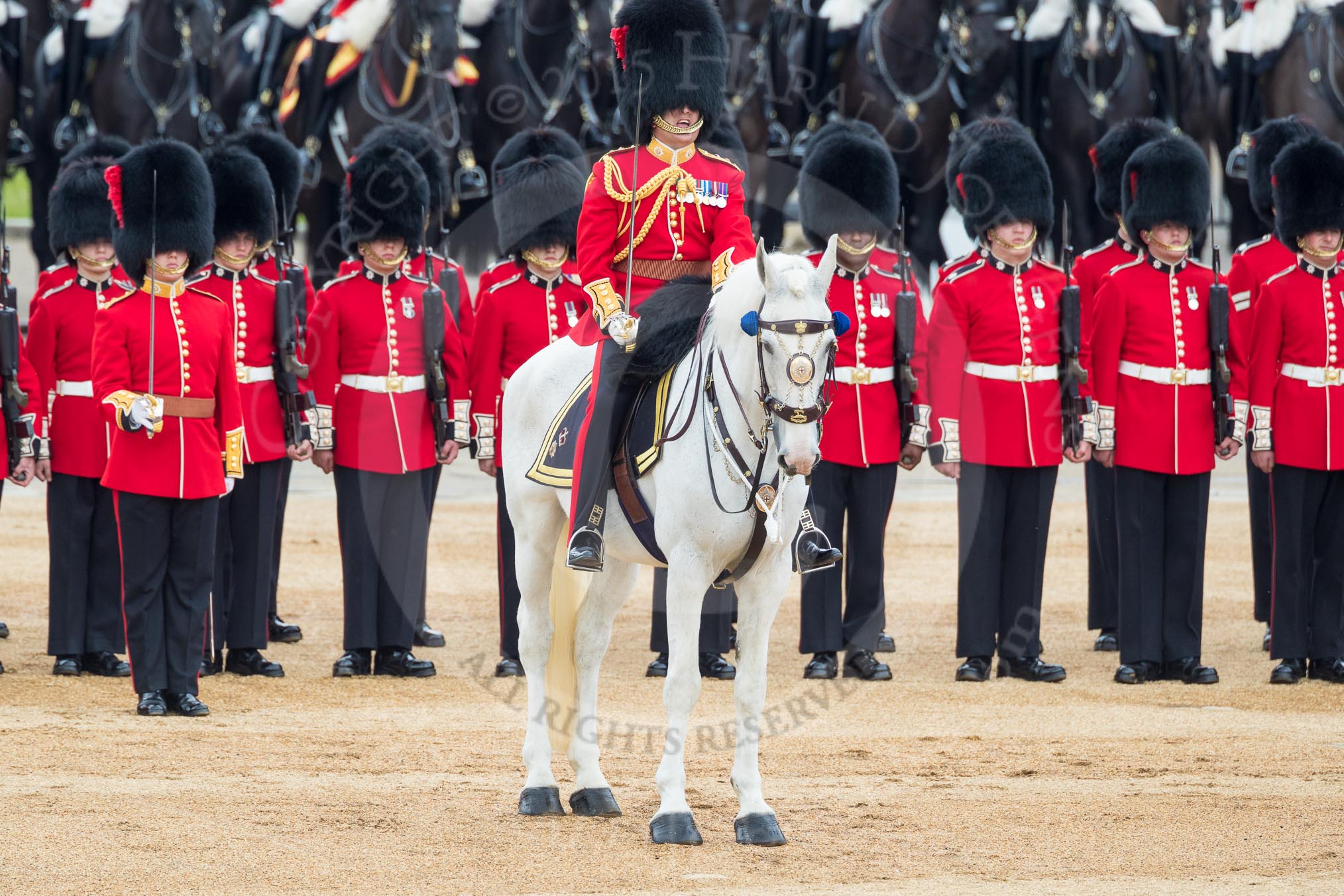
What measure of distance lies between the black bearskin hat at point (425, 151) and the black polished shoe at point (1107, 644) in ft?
9.37

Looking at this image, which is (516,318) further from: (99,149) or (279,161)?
(99,149)

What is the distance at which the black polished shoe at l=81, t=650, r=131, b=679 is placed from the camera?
266 inches

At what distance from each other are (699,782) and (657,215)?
1402 millimetres

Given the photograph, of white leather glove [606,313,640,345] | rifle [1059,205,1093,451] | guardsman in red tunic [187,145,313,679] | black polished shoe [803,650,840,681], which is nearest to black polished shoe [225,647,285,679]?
guardsman in red tunic [187,145,313,679]

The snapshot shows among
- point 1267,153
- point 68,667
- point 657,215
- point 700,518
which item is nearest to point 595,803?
point 700,518

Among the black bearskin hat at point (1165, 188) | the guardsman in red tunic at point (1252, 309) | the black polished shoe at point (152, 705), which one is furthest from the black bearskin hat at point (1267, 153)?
the black polished shoe at point (152, 705)

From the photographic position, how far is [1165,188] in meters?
7.07

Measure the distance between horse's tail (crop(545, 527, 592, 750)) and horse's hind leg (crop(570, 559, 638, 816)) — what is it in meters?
0.02

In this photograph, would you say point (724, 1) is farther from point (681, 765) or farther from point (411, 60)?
point (681, 765)

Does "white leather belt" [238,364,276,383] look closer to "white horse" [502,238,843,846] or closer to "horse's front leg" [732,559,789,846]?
"white horse" [502,238,843,846]

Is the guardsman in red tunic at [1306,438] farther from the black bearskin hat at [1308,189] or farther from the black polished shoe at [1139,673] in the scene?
the black polished shoe at [1139,673]

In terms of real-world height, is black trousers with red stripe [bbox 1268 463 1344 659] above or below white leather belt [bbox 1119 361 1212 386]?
below

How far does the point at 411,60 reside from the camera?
11898 mm

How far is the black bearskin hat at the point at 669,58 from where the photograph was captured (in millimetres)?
5230
